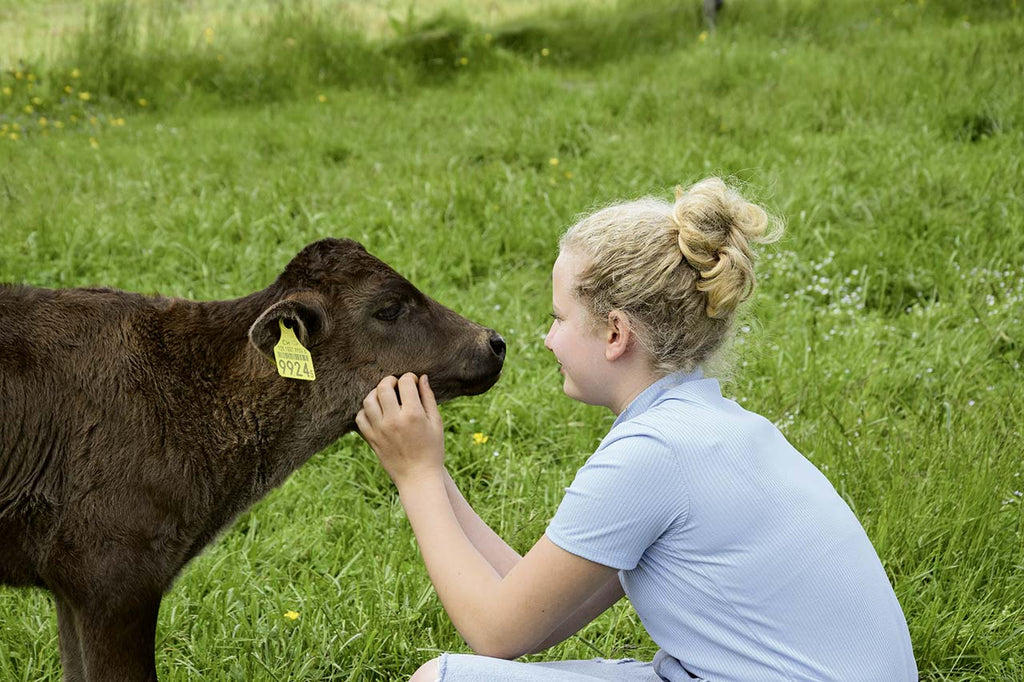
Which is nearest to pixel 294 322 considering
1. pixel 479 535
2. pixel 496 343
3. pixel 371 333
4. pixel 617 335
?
pixel 371 333

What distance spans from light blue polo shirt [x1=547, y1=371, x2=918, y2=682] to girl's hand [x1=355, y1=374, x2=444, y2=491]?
19.3 inches

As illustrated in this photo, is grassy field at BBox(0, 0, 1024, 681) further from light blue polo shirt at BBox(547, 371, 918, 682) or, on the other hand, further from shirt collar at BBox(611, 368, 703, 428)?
light blue polo shirt at BBox(547, 371, 918, 682)

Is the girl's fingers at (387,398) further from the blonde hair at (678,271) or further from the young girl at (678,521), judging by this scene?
the blonde hair at (678,271)

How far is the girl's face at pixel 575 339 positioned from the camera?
8.38 feet

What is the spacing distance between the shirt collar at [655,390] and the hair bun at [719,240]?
6.4 inches

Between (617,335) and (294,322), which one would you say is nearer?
(617,335)

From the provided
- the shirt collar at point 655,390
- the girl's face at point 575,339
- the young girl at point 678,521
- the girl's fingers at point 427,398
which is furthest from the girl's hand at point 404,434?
the shirt collar at point 655,390

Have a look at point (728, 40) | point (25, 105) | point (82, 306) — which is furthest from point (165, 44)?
point (82, 306)

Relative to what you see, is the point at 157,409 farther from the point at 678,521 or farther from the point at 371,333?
the point at 678,521

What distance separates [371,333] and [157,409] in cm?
66

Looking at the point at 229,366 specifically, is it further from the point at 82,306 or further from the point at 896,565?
the point at 896,565

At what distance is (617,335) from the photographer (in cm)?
252

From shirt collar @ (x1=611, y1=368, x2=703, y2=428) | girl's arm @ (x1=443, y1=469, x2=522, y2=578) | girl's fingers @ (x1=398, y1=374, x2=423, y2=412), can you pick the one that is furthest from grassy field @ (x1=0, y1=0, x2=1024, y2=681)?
girl's fingers @ (x1=398, y1=374, x2=423, y2=412)

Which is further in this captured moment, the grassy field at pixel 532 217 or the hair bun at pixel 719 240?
the grassy field at pixel 532 217
